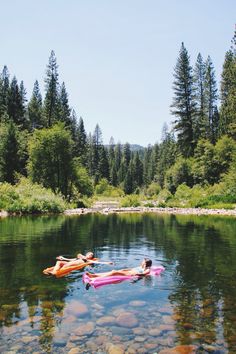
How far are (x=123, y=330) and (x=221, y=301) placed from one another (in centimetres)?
282

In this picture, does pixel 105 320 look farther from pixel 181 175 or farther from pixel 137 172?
pixel 137 172

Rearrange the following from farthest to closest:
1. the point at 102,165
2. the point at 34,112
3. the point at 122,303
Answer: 1. the point at 102,165
2. the point at 34,112
3. the point at 122,303

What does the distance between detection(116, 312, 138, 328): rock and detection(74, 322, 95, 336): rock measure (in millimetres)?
543

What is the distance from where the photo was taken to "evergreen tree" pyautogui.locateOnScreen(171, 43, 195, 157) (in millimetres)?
53844

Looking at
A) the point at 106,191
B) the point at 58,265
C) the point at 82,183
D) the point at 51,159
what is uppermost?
the point at 51,159

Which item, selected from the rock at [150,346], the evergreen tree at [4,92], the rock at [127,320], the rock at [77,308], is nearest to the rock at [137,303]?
the rock at [127,320]

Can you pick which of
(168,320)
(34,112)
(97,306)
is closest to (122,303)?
(97,306)

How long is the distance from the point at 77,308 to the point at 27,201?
24444 mm

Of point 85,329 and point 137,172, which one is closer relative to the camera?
point 85,329

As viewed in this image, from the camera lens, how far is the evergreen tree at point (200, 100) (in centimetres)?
5376

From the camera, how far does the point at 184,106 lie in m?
54.6

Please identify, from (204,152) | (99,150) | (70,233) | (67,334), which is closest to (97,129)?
(99,150)

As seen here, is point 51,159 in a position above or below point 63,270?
above

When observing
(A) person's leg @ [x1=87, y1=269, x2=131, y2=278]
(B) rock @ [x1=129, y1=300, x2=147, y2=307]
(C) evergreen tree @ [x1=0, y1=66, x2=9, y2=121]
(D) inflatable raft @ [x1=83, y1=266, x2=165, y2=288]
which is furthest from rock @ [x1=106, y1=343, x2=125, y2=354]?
(C) evergreen tree @ [x1=0, y1=66, x2=9, y2=121]
